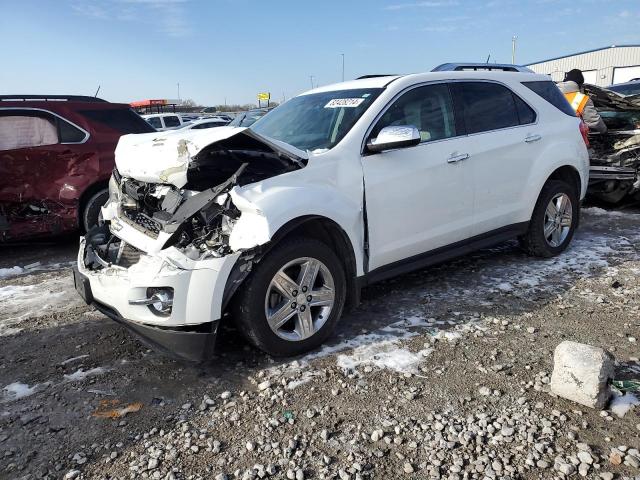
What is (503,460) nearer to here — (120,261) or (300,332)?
(300,332)

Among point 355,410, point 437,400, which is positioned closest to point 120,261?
point 355,410

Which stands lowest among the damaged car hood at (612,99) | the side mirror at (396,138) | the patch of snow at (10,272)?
the patch of snow at (10,272)

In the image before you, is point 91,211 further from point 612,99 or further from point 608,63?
point 608,63

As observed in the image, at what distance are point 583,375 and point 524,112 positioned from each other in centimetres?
286

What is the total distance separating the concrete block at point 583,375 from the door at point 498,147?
68.8 inches

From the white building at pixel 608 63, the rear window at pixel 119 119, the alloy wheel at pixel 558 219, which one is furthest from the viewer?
the white building at pixel 608 63

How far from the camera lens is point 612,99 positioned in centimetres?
775

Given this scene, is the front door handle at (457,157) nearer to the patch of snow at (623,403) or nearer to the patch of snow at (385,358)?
the patch of snow at (385,358)

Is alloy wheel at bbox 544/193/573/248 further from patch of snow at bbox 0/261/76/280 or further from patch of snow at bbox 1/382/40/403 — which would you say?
patch of snow at bbox 0/261/76/280

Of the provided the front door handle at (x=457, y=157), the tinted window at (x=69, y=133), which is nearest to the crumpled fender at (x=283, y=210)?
the front door handle at (x=457, y=157)

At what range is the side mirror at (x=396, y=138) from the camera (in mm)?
3426

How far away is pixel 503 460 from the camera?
7.72 ft

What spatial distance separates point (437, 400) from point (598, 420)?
0.81 m

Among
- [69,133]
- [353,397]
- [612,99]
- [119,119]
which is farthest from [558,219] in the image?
[69,133]
